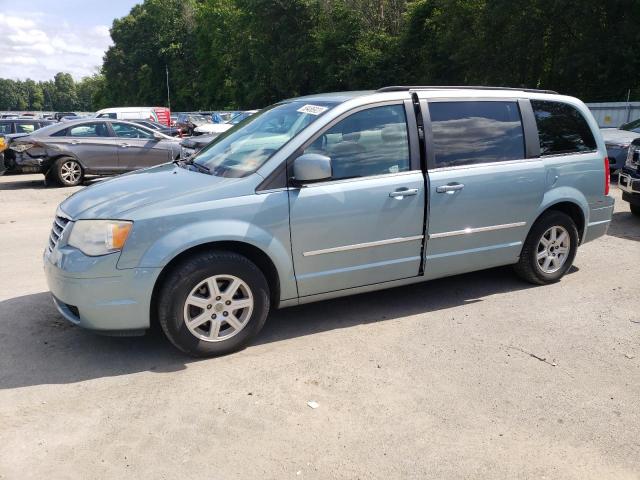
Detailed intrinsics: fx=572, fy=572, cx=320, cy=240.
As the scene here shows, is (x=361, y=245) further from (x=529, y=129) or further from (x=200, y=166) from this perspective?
(x=529, y=129)

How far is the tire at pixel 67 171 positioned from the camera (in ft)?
42.8

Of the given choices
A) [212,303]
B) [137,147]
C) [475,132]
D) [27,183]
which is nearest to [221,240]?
[212,303]

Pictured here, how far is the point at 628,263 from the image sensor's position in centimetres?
633

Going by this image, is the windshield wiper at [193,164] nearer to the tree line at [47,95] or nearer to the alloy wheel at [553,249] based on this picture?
the alloy wheel at [553,249]

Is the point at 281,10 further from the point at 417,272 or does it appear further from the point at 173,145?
the point at 417,272

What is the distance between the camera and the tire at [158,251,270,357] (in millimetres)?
3826

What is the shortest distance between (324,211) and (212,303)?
1039 millimetres

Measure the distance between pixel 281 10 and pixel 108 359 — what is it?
5249 cm

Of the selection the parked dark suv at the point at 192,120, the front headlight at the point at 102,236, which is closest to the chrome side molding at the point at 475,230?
the front headlight at the point at 102,236

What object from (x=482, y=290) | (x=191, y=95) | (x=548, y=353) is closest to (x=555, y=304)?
(x=482, y=290)

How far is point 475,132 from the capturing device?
4953 millimetres

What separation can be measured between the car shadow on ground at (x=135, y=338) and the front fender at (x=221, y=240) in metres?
0.65

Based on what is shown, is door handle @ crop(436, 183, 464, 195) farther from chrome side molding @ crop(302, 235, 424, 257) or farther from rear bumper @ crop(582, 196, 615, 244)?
rear bumper @ crop(582, 196, 615, 244)

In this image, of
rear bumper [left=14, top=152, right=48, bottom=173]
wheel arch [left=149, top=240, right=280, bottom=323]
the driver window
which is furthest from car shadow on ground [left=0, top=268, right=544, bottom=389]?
rear bumper [left=14, top=152, right=48, bottom=173]
